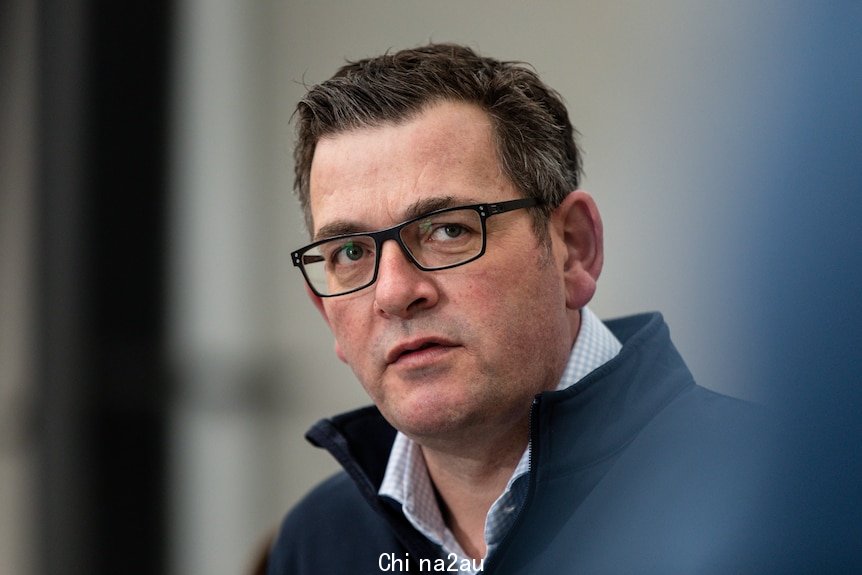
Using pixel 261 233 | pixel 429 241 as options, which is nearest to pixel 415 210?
pixel 429 241

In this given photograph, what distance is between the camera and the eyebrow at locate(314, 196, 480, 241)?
0.78 meters

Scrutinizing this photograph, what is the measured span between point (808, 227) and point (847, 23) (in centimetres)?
11

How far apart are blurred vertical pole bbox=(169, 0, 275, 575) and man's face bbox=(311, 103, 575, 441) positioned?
89 centimetres

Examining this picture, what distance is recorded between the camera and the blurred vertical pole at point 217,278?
1.79 m

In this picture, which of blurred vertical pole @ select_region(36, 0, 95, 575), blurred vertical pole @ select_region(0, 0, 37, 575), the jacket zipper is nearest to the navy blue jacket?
the jacket zipper

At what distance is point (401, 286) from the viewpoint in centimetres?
77

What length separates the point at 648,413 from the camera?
79 centimetres

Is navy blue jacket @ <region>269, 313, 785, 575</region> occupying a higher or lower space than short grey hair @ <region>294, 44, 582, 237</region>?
lower

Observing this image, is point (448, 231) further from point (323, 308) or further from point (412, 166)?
point (323, 308)

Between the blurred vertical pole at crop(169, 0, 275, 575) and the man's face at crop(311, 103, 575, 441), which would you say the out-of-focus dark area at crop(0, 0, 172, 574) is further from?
the man's face at crop(311, 103, 575, 441)

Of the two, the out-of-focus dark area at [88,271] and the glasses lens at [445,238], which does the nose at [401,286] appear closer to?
the glasses lens at [445,238]

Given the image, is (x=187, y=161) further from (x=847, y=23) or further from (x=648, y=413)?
(x=847, y=23)

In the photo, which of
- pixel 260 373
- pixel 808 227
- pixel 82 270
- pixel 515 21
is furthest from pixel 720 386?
pixel 260 373

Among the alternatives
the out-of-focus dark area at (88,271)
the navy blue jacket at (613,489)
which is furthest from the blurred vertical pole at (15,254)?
the navy blue jacket at (613,489)
